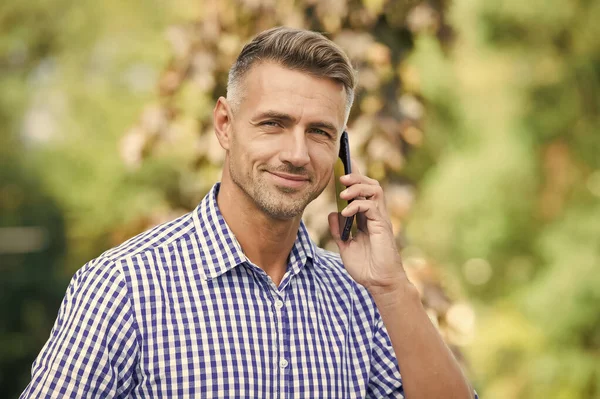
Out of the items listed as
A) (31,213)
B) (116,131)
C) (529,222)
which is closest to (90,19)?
(116,131)

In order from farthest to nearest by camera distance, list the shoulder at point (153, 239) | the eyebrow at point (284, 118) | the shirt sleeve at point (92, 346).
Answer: the eyebrow at point (284, 118) → the shoulder at point (153, 239) → the shirt sleeve at point (92, 346)

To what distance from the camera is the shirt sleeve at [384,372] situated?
200 cm

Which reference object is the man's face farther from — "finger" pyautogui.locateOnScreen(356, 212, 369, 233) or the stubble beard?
"finger" pyautogui.locateOnScreen(356, 212, 369, 233)

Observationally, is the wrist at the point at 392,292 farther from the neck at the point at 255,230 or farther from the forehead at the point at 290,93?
the forehead at the point at 290,93

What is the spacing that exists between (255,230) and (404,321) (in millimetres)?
409

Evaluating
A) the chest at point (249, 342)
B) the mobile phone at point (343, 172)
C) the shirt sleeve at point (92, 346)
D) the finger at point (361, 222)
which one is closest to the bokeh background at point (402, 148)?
the mobile phone at point (343, 172)

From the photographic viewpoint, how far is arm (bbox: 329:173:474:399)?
1.91 meters

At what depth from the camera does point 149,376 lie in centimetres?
169

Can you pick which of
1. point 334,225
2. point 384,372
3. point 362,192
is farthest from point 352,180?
point 384,372

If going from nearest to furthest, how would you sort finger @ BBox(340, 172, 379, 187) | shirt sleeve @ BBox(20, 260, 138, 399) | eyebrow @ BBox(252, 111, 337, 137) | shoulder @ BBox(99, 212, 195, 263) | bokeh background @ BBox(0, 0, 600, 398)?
shirt sleeve @ BBox(20, 260, 138, 399) → shoulder @ BBox(99, 212, 195, 263) → eyebrow @ BBox(252, 111, 337, 137) → finger @ BBox(340, 172, 379, 187) → bokeh background @ BBox(0, 0, 600, 398)

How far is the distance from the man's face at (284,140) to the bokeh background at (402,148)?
1320 millimetres

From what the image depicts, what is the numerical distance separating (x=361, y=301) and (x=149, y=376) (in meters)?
0.61

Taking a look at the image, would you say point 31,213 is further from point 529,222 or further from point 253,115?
point 253,115

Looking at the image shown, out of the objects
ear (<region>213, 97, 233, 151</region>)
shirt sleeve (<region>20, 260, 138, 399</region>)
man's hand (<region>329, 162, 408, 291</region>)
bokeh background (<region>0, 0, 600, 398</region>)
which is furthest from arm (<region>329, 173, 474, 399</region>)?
bokeh background (<region>0, 0, 600, 398</region>)
